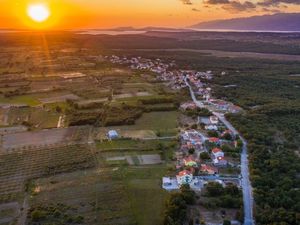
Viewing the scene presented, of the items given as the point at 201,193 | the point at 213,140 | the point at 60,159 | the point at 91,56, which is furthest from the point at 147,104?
the point at 91,56

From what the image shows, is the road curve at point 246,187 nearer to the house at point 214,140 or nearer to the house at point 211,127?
the house at point 211,127

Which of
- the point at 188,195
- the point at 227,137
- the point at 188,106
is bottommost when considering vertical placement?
the point at 188,195

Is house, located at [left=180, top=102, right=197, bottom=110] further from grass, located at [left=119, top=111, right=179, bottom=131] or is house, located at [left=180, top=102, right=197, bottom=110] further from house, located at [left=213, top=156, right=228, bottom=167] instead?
house, located at [left=213, top=156, right=228, bottom=167]

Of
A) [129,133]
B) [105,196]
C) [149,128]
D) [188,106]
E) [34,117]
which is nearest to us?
[105,196]

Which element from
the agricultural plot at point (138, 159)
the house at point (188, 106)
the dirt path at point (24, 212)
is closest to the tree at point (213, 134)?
→ the agricultural plot at point (138, 159)

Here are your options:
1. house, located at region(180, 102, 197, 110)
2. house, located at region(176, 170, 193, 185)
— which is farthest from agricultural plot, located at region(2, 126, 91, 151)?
house, located at region(180, 102, 197, 110)

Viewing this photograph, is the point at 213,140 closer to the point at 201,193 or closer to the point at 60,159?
the point at 201,193

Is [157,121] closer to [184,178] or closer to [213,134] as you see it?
[213,134]

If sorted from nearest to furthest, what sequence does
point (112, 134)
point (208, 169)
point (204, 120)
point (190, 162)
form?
point (208, 169) → point (190, 162) → point (112, 134) → point (204, 120)

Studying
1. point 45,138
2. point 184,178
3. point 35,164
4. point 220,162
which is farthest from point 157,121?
point 35,164
